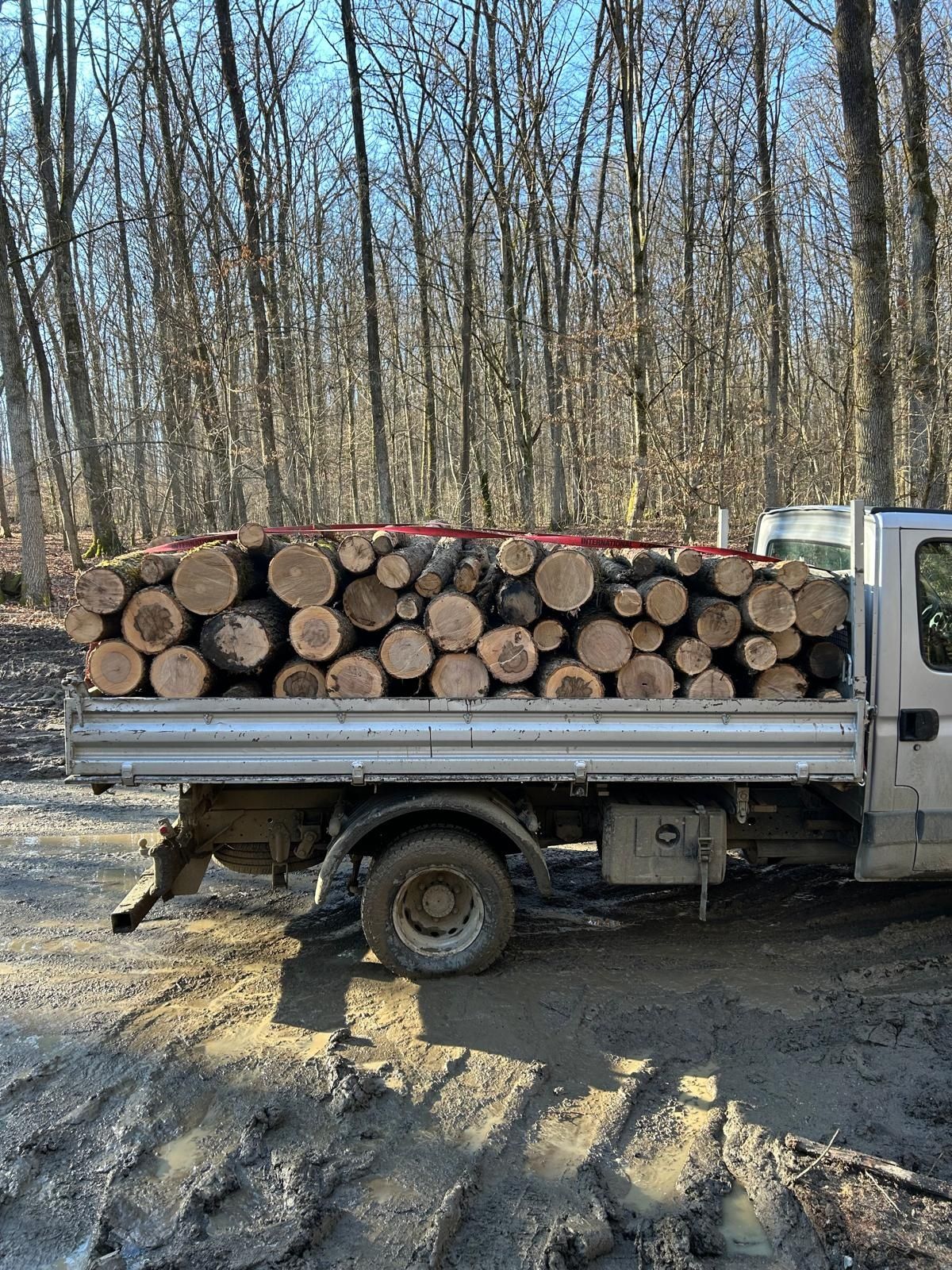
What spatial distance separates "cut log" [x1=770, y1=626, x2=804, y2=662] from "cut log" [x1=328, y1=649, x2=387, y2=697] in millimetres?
1957

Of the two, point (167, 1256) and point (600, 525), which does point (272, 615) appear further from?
point (600, 525)

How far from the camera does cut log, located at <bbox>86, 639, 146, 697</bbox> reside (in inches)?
155

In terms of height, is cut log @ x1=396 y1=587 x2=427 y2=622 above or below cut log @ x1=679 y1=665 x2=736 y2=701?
above

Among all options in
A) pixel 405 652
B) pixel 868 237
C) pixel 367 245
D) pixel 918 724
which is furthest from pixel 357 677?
pixel 367 245

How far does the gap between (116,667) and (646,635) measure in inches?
101

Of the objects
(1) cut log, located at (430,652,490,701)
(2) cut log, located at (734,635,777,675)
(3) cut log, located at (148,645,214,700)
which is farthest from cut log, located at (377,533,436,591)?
(2) cut log, located at (734,635,777,675)

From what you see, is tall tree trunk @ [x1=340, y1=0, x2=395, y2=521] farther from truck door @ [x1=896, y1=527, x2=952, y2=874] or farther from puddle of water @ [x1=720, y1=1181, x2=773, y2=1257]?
puddle of water @ [x1=720, y1=1181, x2=773, y2=1257]

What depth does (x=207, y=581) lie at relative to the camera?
3986 millimetres

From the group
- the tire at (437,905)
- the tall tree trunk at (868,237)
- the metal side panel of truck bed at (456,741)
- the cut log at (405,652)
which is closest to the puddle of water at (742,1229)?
the tire at (437,905)

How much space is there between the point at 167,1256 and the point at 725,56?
773 inches

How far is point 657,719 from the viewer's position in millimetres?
3914

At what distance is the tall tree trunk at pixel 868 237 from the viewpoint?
8.92 metres

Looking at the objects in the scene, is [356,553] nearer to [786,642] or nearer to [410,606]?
[410,606]

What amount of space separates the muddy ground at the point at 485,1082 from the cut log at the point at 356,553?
207 centimetres
